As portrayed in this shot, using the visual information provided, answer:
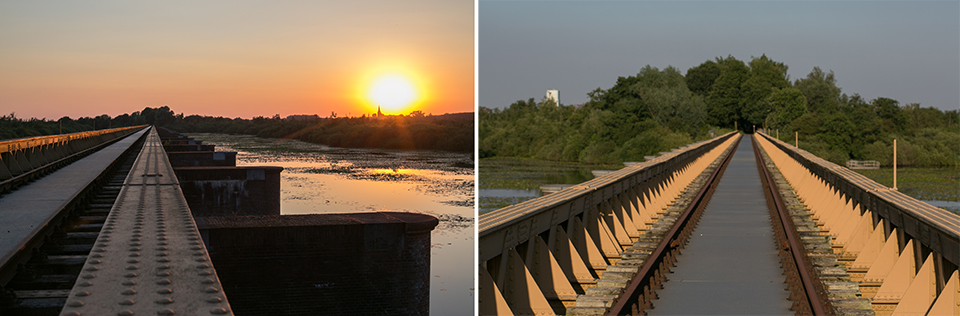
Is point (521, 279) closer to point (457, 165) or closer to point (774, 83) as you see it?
point (457, 165)

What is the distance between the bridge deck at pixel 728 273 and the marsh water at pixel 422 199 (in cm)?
614

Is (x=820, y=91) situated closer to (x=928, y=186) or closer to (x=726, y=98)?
(x=726, y=98)

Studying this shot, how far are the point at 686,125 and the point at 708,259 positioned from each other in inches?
3949

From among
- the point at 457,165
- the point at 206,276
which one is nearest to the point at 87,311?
the point at 206,276

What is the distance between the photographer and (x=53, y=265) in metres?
7.12

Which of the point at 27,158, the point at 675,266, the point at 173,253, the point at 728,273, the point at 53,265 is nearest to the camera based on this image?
the point at 173,253

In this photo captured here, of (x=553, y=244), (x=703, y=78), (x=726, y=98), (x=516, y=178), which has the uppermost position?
(x=703, y=78)

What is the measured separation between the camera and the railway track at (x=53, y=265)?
5.61 metres

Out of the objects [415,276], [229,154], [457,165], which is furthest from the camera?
[457,165]

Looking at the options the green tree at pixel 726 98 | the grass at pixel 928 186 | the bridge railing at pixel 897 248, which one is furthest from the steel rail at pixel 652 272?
the green tree at pixel 726 98

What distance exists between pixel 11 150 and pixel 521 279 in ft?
60.7

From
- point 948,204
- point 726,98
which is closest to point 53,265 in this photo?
point 948,204

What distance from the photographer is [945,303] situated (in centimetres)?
532

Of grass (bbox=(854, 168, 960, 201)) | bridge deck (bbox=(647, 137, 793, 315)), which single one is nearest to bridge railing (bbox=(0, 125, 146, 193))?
bridge deck (bbox=(647, 137, 793, 315))
